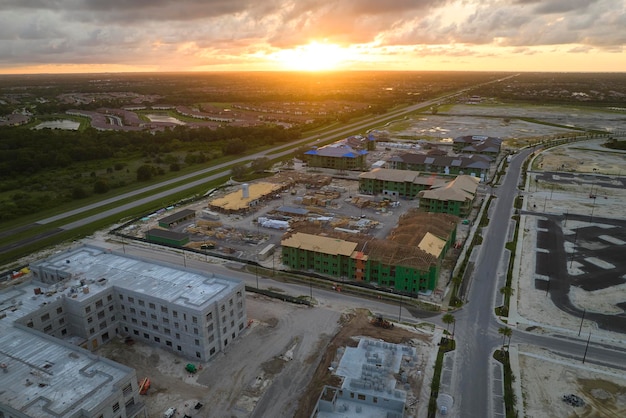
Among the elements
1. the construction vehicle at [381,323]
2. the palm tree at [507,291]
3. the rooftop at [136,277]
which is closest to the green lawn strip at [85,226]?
the rooftop at [136,277]

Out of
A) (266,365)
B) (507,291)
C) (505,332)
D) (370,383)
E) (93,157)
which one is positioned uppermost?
(93,157)

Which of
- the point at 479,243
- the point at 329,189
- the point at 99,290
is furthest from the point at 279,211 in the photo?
the point at 99,290

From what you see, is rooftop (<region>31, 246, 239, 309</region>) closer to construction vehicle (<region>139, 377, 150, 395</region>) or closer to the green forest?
construction vehicle (<region>139, 377, 150, 395</region>)

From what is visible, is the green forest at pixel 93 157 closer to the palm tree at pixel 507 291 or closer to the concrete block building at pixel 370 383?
the concrete block building at pixel 370 383

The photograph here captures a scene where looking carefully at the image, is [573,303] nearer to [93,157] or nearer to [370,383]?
[370,383]

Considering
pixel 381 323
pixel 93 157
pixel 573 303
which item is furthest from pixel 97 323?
pixel 93 157
